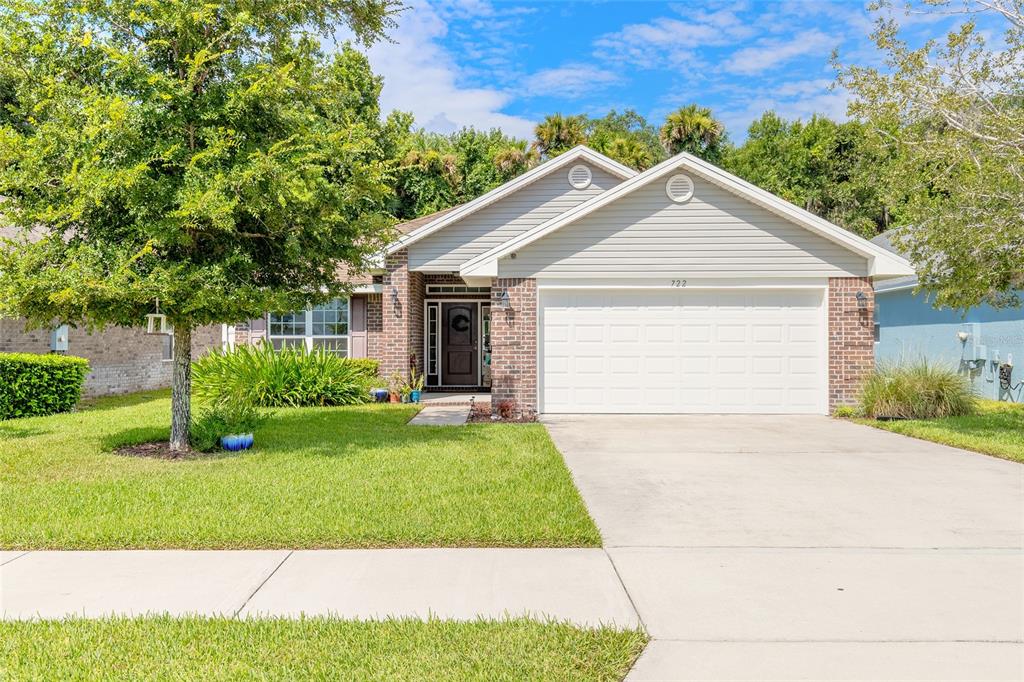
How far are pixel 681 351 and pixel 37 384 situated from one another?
11870 mm

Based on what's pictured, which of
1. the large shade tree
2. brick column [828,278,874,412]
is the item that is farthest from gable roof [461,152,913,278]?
the large shade tree

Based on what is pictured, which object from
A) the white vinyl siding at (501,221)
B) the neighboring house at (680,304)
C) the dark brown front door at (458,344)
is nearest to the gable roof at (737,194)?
the neighboring house at (680,304)

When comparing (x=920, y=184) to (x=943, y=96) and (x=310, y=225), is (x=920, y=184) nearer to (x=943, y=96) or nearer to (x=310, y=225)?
(x=943, y=96)

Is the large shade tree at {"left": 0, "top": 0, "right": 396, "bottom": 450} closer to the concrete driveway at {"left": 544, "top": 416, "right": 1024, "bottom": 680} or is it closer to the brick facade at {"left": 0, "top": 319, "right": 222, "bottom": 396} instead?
the concrete driveway at {"left": 544, "top": 416, "right": 1024, "bottom": 680}

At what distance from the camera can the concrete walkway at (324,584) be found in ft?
12.9

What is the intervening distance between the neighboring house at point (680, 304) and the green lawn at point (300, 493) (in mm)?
2847

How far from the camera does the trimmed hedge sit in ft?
40.8

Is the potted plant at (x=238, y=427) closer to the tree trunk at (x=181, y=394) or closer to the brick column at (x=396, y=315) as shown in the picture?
the tree trunk at (x=181, y=394)

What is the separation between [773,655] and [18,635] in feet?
12.4

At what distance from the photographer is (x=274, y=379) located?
46.1ft

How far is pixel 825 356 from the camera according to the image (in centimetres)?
1272

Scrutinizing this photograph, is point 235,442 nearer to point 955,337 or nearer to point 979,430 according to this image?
point 979,430

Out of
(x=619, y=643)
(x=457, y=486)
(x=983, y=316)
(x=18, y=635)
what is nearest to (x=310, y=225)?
(x=457, y=486)

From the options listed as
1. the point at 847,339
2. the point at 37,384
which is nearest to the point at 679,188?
the point at 847,339
